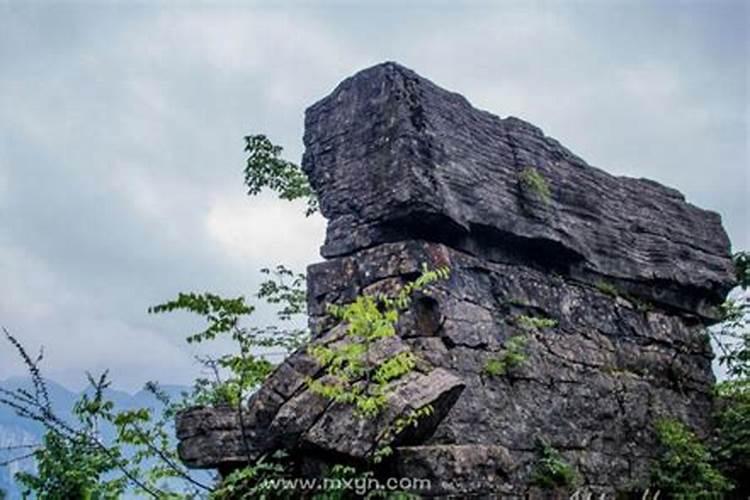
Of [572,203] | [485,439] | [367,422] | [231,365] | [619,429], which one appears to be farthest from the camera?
[572,203]

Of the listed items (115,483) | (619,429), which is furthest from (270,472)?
(619,429)

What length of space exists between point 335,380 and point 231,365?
862 millimetres

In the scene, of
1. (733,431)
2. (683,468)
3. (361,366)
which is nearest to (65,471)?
(361,366)

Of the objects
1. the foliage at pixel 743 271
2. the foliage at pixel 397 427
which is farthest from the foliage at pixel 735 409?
the foliage at pixel 397 427

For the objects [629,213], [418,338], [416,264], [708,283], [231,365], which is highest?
[629,213]

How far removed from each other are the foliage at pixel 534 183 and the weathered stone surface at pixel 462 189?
1.7 inches

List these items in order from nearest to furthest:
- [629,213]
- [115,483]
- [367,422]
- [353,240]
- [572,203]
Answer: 1. [367,422]
2. [115,483]
3. [353,240]
4. [572,203]
5. [629,213]

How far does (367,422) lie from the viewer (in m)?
4.35

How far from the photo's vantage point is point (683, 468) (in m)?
7.37

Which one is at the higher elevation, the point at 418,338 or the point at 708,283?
the point at 708,283

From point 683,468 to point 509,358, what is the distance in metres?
2.53

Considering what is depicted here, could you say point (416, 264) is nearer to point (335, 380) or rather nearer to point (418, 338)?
point (418, 338)

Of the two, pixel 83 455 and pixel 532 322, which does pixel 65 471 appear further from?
pixel 532 322

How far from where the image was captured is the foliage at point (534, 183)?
7215 mm
